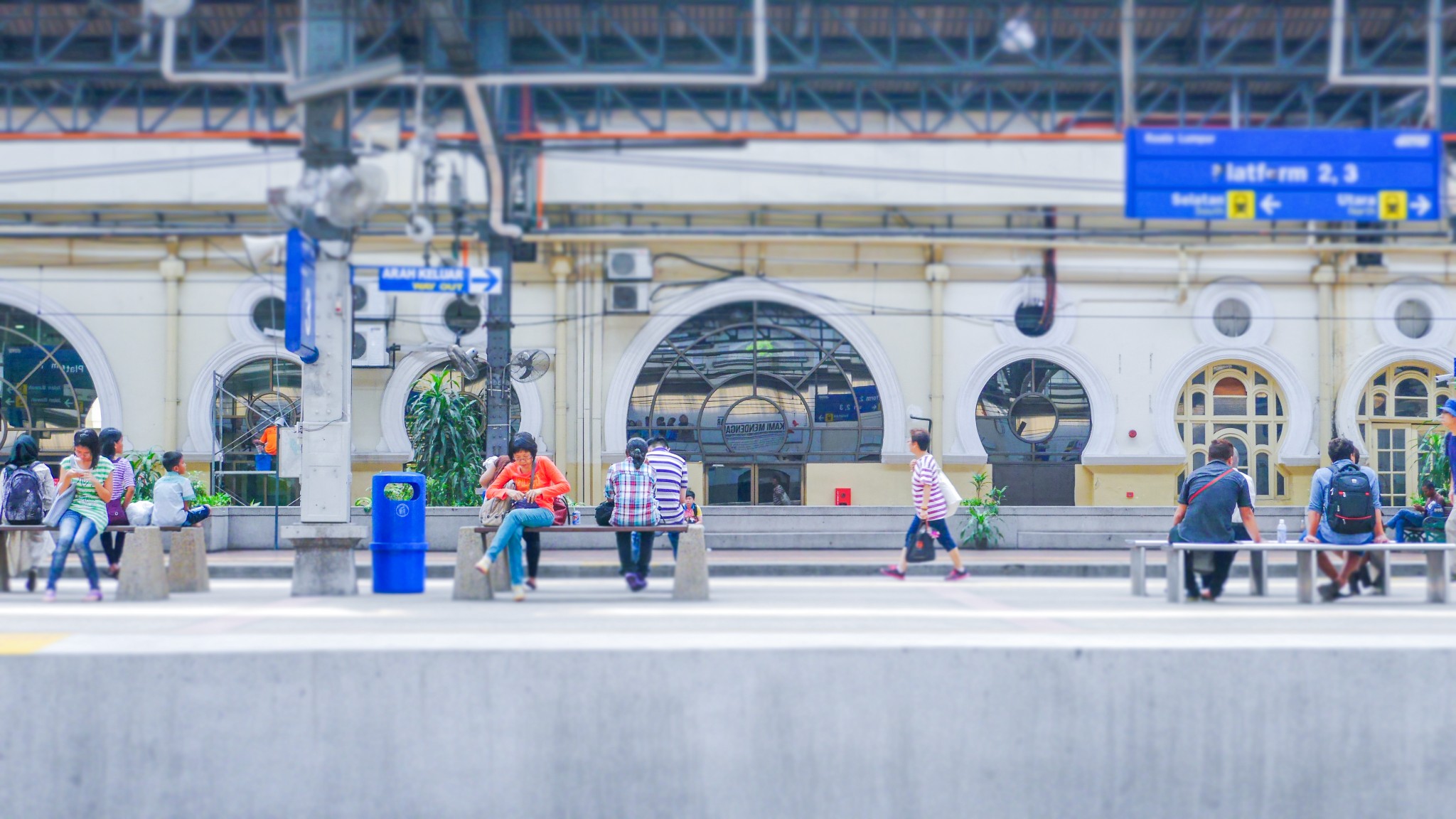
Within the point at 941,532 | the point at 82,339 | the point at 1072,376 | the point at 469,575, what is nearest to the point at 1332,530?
the point at 941,532

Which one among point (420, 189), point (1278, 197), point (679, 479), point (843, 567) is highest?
point (420, 189)

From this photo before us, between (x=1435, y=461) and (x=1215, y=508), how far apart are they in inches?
567

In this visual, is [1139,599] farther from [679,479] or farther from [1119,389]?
[1119,389]

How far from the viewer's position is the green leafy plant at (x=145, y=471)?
19.2m

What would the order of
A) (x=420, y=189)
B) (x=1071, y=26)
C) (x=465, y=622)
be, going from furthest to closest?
(x=420, y=189) → (x=1071, y=26) → (x=465, y=622)

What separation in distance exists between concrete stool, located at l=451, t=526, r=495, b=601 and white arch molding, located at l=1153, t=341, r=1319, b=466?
60.6 ft

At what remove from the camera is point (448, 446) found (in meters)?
21.5

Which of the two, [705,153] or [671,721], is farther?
[705,153]

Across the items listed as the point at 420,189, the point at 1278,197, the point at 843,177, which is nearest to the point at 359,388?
the point at 420,189

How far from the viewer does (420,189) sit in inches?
1000

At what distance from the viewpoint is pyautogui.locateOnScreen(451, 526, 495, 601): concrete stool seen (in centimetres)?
1063

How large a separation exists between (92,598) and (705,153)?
16714 millimetres

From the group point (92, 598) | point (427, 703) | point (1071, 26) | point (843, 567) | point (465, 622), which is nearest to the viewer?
point (427, 703)

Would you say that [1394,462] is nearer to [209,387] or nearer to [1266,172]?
[1266,172]
